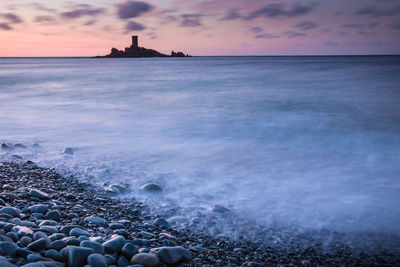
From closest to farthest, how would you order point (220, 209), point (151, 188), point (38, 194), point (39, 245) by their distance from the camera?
point (39, 245)
point (38, 194)
point (220, 209)
point (151, 188)

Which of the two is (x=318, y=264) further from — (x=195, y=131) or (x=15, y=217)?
(x=195, y=131)

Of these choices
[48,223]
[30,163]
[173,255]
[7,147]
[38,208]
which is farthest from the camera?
[7,147]

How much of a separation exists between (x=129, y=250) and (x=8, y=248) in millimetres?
790

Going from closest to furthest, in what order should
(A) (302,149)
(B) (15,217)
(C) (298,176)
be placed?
1. (B) (15,217)
2. (C) (298,176)
3. (A) (302,149)

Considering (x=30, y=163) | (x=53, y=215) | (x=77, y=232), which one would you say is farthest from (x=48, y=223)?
(x=30, y=163)

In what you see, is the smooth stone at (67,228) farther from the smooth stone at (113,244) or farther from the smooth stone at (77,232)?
the smooth stone at (113,244)

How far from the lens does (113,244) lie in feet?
7.09

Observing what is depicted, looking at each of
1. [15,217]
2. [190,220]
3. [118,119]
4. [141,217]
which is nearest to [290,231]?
[190,220]

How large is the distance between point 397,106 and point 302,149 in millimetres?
6355

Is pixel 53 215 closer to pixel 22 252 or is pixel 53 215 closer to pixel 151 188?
pixel 22 252

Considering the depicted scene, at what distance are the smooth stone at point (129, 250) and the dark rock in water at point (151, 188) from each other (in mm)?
1566

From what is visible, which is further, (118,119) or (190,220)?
(118,119)

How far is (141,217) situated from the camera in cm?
307

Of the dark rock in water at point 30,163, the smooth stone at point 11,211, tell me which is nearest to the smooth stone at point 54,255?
the smooth stone at point 11,211
